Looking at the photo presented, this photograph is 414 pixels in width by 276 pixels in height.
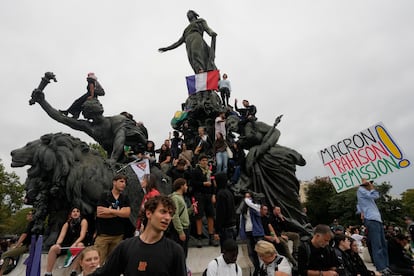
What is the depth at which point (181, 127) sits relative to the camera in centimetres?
1219

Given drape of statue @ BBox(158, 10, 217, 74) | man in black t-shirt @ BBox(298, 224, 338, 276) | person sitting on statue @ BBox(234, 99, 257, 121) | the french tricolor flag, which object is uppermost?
drape of statue @ BBox(158, 10, 217, 74)

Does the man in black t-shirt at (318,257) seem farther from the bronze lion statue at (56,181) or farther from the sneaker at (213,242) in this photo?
the bronze lion statue at (56,181)

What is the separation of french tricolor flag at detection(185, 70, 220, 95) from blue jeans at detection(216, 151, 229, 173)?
13.0 feet

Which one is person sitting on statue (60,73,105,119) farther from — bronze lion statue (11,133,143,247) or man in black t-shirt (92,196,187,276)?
man in black t-shirt (92,196,187,276)

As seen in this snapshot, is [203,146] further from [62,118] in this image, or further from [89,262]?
[89,262]

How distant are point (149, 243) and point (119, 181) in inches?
80.5

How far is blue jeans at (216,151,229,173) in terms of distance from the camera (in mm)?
8949

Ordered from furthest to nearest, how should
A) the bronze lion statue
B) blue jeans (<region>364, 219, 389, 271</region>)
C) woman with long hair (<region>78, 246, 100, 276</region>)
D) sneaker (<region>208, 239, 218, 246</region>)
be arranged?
1. sneaker (<region>208, 239, 218, 246</region>)
2. the bronze lion statue
3. blue jeans (<region>364, 219, 389, 271</region>)
4. woman with long hair (<region>78, 246, 100, 276</region>)

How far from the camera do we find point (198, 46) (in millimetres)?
13531

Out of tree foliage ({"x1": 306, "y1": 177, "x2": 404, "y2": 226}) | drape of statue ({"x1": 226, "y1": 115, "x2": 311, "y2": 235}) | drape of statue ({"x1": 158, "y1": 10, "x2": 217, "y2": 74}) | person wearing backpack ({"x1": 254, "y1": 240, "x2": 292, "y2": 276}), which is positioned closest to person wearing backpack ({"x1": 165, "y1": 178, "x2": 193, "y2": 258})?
person wearing backpack ({"x1": 254, "y1": 240, "x2": 292, "y2": 276})

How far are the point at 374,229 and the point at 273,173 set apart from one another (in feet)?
10.4

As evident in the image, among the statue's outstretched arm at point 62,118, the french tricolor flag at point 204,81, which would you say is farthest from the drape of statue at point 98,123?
the french tricolor flag at point 204,81

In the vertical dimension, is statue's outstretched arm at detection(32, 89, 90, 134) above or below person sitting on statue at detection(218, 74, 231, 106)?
below

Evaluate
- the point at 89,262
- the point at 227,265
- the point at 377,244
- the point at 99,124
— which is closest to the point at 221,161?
the point at 99,124
